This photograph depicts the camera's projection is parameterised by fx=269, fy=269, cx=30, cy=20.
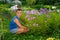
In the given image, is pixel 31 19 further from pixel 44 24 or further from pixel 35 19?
pixel 44 24

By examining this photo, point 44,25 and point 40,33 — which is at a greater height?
point 44,25

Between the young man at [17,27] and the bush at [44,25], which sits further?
the bush at [44,25]

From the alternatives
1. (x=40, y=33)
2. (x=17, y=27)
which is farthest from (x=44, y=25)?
(x=17, y=27)

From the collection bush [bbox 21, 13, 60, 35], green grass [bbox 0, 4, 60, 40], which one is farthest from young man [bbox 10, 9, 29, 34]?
bush [bbox 21, 13, 60, 35]

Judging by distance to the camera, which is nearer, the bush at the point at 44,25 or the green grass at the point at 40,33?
the green grass at the point at 40,33

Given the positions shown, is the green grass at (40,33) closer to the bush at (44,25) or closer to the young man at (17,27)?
→ the bush at (44,25)

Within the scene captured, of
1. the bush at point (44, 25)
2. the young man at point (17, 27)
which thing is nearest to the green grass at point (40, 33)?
the bush at point (44, 25)

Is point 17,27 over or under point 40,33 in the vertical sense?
over

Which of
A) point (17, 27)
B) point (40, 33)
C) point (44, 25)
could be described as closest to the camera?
point (17, 27)

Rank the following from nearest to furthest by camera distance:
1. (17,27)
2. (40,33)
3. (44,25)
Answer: (17,27)
(40,33)
(44,25)

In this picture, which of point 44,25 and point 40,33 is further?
point 44,25

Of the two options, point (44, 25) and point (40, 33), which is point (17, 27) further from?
point (44, 25)

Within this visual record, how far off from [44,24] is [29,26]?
53 cm

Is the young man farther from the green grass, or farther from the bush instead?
the bush
